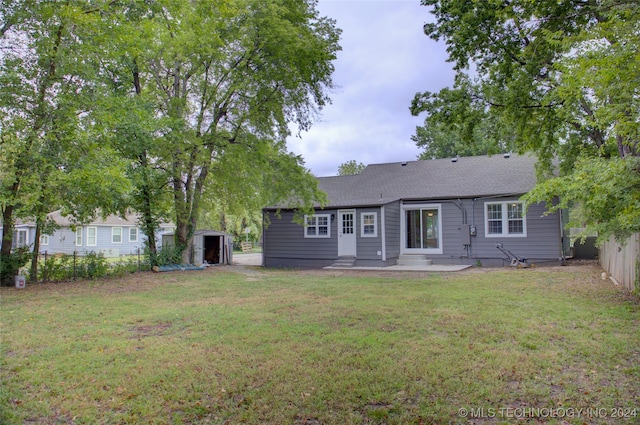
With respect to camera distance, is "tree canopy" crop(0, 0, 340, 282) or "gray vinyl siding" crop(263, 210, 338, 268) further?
"gray vinyl siding" crop(263, 210, 338, 268)

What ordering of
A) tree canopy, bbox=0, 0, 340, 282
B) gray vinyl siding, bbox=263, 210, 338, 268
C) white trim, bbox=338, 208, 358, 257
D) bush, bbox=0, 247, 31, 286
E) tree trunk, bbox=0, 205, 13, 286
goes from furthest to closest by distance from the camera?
1. gray vinyl siding, bbox=263, 210, 338, 268
2. white trim, bbox=338, 208, 358, 257
3. bush, bbox=0, 247, 31, 286
4. tree trunk, bbox=0, 205, 13, 286
5. tree canopy, bbox=0, 0, 340, 282

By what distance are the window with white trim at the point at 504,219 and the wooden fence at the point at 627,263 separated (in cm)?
409

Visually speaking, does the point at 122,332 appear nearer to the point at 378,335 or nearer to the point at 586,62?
the point at 378,335

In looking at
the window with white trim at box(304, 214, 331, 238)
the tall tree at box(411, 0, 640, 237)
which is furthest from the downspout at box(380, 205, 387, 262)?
the tall tree at box(411, 0, 640, 237)

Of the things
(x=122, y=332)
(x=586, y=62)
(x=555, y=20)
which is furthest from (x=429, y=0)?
(x=122, y=332)

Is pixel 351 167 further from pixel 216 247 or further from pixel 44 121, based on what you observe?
pixel 44 121

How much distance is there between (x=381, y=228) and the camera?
15484 mm

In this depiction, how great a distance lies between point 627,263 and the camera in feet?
26.7

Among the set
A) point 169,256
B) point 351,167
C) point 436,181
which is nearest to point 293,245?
point 169,256

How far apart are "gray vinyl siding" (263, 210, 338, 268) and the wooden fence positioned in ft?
31.3

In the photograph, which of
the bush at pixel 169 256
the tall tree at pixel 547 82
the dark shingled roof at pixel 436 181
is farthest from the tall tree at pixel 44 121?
the dark shingled roof at pixel 436 181

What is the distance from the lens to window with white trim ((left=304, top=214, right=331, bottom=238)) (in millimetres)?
17047

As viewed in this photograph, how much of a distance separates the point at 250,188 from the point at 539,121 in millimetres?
10131

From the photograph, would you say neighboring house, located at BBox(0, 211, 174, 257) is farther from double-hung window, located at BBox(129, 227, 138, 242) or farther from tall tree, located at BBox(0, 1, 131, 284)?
tall tree, located at BBox(0, 1, 131, 284)
